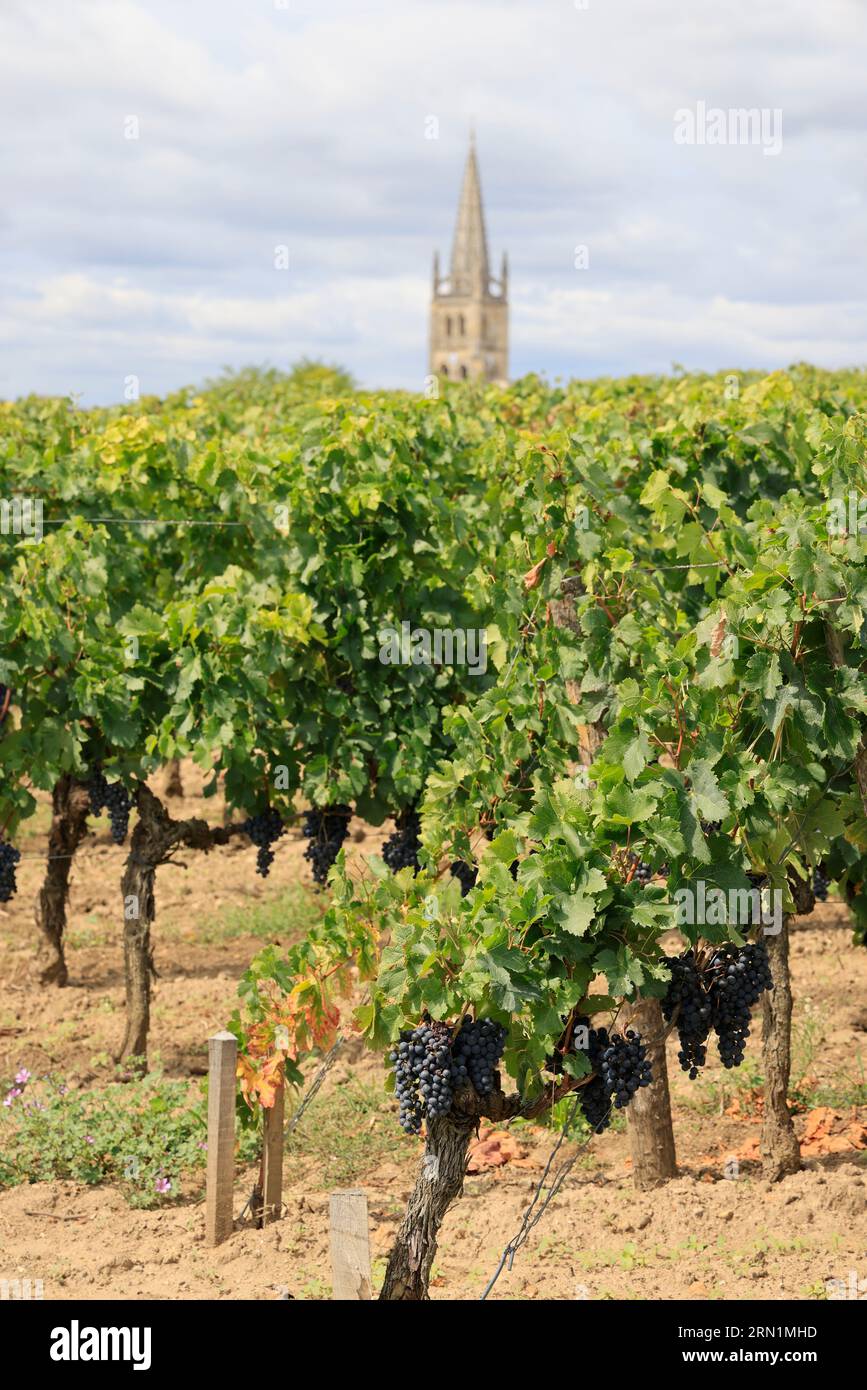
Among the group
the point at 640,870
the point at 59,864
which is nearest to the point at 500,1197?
the point at 640,870

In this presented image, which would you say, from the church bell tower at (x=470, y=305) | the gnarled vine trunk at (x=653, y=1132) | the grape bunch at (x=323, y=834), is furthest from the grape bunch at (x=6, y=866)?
the church bell tower at (x=470, y=305)

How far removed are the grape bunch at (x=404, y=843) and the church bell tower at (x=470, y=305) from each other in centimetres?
11838

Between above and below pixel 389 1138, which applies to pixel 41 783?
above

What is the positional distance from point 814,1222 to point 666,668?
2703mm

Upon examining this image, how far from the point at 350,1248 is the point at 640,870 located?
1476 millimetres

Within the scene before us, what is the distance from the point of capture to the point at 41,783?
799 centimetres

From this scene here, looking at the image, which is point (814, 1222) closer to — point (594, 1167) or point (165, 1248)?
point (594, 1167)

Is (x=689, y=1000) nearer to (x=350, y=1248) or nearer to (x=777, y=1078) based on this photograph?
(x=350, y=1248)

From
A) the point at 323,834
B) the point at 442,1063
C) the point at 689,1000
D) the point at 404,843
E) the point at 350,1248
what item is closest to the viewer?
the point at 442,1063

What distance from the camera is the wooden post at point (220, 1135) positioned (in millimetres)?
5801

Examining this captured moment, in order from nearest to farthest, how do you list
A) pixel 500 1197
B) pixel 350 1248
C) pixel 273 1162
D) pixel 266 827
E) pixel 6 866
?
pixel 350 1248 → pixel 273 1162 → pixel 500 1197 → pixel 6 866 → pixel 266 827

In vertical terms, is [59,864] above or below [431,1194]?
above

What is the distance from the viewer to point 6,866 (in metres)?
8.19
